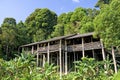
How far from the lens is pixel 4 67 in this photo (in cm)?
1477

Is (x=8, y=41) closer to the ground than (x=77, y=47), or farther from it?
farther from it

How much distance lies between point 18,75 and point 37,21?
→ 144 ft

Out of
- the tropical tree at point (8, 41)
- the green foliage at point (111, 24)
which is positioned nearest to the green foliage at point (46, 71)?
the green foliage at point (111, 24)

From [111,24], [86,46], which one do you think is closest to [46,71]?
[111,24]

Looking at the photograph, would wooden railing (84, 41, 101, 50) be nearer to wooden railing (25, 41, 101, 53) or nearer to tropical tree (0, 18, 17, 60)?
wooden railing (25, 41, 101, 53)

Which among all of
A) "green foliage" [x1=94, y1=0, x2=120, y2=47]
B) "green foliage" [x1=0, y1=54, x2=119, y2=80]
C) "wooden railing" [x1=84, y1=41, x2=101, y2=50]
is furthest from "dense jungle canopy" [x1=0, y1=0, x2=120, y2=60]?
"green foliage" [x1=0, y1=54, x2=119, y2=80]

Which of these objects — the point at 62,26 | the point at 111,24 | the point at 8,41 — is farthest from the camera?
the point at 62,26

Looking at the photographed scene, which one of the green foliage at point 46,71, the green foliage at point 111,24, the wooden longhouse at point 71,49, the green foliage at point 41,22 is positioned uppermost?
the green foliage at point 41,22

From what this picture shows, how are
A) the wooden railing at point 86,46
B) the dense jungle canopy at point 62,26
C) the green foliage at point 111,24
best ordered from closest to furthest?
the green foliage at point 111,24 < the dense jungle canopy at point 62,26 < the wooden railing at point 86,46

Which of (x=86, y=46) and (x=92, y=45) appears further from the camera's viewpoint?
(x=86, y=46)

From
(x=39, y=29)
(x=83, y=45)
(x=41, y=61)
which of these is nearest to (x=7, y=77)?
(x=83, y=45)

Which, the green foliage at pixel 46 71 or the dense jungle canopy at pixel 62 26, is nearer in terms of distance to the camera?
the green foliage at pixel 46 71

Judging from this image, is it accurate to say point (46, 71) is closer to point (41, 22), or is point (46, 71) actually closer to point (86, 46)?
point (86, 46)

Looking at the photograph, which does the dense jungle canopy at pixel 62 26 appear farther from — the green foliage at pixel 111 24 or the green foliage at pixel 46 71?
the green foliage at pixel 46 71
